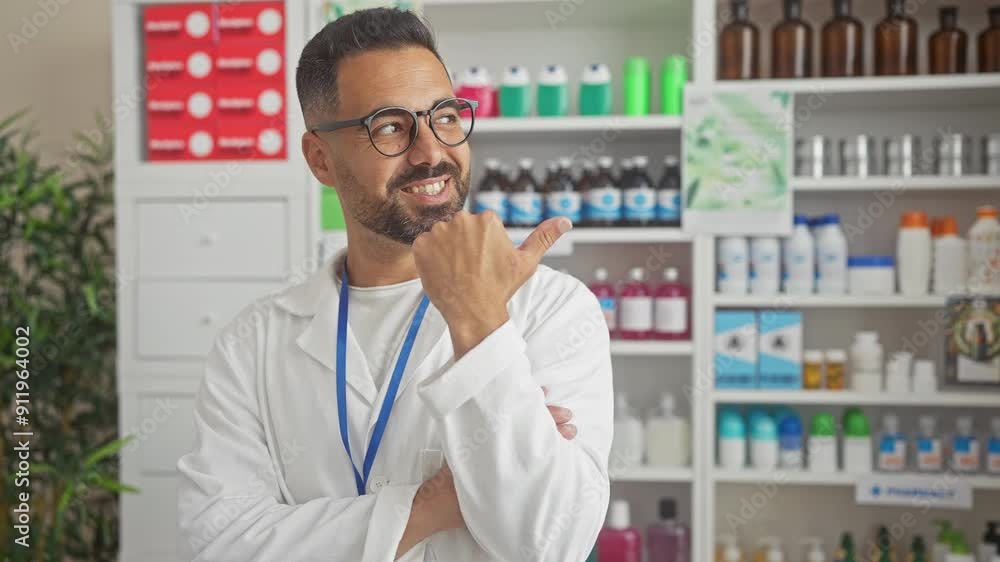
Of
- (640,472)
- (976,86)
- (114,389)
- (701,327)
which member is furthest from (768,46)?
(114,389)

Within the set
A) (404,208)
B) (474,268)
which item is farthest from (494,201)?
(474,268)


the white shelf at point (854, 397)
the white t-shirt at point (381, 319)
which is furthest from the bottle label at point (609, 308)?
the white t-shirt at point (381, 319)

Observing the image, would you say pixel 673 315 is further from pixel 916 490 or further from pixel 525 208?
pixel 916 490

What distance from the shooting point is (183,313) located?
2586 mm

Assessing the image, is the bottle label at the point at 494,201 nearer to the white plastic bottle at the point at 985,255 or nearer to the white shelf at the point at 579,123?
the white shelf at the point at 579,123

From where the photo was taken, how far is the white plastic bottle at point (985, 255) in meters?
2.46

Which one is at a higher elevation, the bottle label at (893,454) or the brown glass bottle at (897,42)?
the brown glass bottle at (897,42)

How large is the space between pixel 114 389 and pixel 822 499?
255 centimetres

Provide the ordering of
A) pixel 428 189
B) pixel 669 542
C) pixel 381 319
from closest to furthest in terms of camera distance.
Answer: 1. pixel 428 189
2. pixel 381 319
3. pixel 669 542

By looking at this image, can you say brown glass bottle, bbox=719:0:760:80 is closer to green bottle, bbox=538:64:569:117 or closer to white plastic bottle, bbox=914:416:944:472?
green bottle, bbox=538:64:569:117

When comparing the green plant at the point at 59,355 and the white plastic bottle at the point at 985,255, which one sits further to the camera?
the green plant at the point at 59,355

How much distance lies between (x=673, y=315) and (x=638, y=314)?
110 mm

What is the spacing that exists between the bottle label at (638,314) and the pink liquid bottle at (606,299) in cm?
5

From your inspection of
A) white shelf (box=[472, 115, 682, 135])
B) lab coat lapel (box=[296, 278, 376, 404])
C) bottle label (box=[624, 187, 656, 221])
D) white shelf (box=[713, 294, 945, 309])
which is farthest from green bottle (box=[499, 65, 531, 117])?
lab coat lapel (box=[296, 278, 376, 404])
